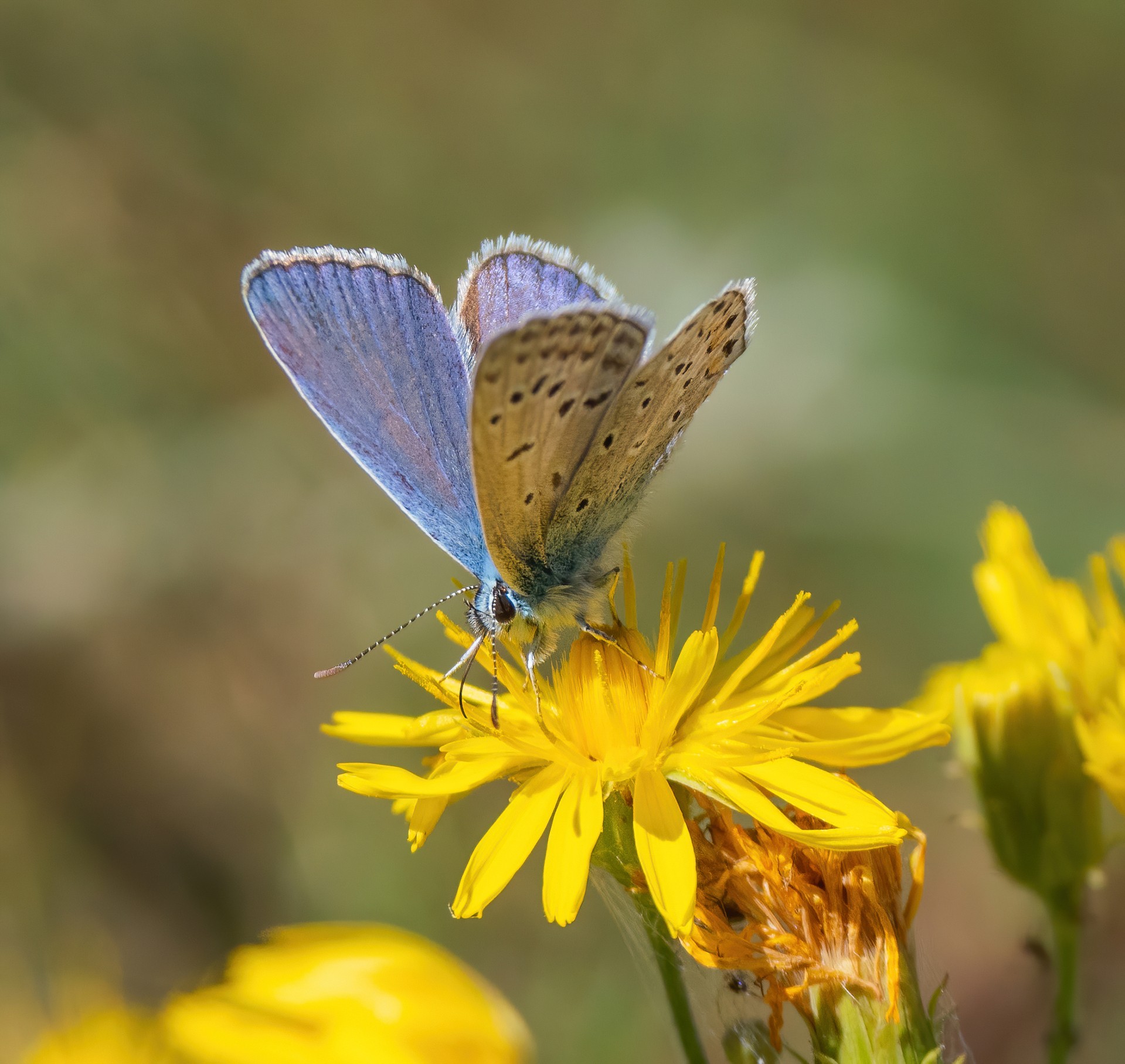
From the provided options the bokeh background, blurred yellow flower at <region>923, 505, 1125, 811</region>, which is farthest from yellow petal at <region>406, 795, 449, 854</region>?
the bokeh background

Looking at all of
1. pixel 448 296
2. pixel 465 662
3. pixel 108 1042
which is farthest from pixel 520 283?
pixel 448 296

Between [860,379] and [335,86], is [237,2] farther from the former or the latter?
[860,379]

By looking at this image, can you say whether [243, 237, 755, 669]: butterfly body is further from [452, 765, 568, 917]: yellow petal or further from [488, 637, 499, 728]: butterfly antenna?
[452, 765, 568, 917]: yellow petal

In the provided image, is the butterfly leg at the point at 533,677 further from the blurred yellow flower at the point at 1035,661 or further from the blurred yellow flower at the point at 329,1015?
the blurred yellow flower at the point at 1035,661

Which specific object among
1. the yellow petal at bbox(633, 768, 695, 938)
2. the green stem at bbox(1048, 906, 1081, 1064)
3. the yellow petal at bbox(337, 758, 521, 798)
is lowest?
the green stem at bbox(1048, 906, 1081, 1064)

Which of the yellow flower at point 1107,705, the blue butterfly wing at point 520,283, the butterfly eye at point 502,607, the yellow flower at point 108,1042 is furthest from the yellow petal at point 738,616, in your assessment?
the yellow flower at point 108,1042

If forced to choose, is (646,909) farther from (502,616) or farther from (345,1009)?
(502,616)
